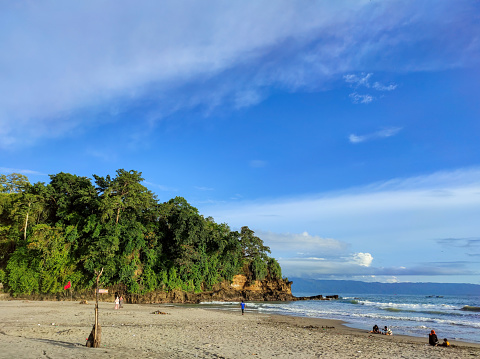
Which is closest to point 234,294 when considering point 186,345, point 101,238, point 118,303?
point 101,238

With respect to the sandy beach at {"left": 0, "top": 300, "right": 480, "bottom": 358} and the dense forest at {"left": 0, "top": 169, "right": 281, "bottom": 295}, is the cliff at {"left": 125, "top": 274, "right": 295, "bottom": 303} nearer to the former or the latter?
the dense forest at {"left": 0, "top": 169, "right": 281, "bottom": 295}

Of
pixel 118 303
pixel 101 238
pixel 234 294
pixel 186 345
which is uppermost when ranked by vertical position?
pixel 101 238

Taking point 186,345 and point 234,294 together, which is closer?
point 186,345

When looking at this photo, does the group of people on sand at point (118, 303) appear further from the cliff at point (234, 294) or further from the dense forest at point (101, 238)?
the cliff at point (234, 294)

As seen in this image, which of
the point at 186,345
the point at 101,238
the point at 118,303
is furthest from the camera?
the point at 101,238

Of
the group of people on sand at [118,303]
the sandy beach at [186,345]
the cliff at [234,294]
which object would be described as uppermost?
the sandy beach at [186,345]

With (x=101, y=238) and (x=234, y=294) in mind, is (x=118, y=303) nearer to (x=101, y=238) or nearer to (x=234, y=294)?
(x=101, y=238)

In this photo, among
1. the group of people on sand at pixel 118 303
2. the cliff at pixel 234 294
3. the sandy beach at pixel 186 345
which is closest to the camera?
the sandy beach at pixel 186 345

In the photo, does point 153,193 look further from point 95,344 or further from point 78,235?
point 95,344

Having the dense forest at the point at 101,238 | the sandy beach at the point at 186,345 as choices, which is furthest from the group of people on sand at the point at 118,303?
the sandy beach at the point at 186,345

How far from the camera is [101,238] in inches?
1510

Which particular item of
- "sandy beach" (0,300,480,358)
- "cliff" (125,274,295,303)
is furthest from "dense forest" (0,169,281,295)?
"sandy beach" (0,300,480,358)

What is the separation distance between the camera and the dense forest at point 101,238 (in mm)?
Result: 36625

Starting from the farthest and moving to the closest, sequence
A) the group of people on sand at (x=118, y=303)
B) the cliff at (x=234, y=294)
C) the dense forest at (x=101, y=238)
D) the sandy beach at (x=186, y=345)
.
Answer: the cliff at (x=234, y=294), the dense forest at (x=101, y=238), the group of people on sand at (x=118, y=303), the sandy beach at (x=186, y=345)
